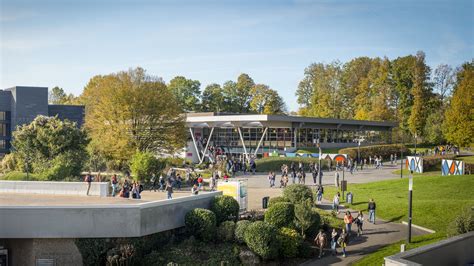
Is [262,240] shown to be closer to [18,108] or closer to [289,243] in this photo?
[289,243]

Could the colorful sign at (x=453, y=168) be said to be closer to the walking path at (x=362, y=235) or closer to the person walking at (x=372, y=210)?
the walking path at (x=362, y=235)

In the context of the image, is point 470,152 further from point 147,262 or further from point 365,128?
point 147,262

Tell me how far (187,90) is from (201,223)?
79355mm

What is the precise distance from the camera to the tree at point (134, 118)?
4953 cm

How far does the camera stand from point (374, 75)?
305ft

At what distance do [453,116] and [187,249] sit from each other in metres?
43.7

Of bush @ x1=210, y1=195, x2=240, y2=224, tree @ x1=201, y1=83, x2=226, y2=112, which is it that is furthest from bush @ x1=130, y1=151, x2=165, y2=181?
tree @ x1=201, y1=83, x2=226, y2=112

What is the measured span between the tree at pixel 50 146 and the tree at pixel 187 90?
183 feet

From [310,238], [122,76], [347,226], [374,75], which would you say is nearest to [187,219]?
[310,238]

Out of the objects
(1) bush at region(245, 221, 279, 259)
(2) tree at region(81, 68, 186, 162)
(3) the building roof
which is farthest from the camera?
(3) the building roof

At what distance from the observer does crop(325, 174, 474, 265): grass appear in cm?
2380

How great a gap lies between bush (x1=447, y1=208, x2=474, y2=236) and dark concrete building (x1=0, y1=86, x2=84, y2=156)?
195ft

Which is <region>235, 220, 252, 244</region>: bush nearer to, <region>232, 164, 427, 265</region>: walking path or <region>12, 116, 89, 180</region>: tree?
<region>232, 164, 427, 265</region>: walking path

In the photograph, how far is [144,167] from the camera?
3738 centimetres
